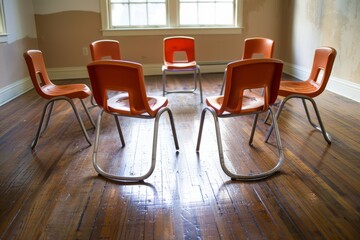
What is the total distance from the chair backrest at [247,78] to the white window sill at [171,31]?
3.53 meters

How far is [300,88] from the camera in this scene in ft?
7.96

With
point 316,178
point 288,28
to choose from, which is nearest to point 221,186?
point 316,178

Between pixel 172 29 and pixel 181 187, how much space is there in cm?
381

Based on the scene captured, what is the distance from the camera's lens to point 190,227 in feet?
4.68

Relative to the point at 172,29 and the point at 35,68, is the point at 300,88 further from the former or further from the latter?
the point at 172,29

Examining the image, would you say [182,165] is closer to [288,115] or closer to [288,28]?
[288,115]

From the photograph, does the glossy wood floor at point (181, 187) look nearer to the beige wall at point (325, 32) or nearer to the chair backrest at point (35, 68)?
the chair backrest at point (35, 68)

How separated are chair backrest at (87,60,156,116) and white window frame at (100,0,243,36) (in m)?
3.40

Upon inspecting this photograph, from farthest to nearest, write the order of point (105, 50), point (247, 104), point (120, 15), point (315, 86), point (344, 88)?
point (120, 15) < point (344, 88) < point (105, 50) < point (315, 86) < point (247, 104)

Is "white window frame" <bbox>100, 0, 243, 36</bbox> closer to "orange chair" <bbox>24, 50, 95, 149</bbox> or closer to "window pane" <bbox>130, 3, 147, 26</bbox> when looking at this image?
"window pane" <bbox>130, 3, 147, 26</bbox>

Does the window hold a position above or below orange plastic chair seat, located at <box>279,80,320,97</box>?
above

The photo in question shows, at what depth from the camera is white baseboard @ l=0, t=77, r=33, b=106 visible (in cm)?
369

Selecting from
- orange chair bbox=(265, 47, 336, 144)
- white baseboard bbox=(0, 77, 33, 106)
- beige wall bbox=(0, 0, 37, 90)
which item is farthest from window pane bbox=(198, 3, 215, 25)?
orange chair bbox=(265, 47, 336, 144)

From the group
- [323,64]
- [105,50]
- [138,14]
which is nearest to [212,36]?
[138,14]
